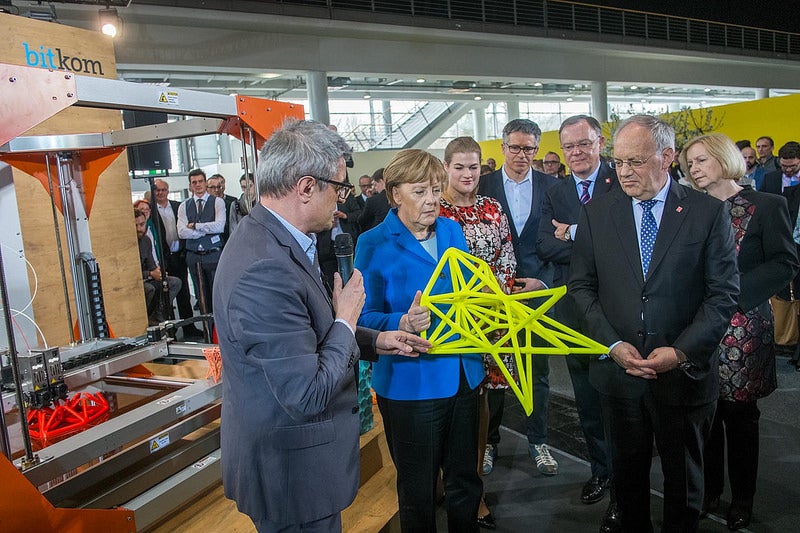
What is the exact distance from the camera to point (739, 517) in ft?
8.84

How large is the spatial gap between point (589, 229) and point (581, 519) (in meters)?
1.52

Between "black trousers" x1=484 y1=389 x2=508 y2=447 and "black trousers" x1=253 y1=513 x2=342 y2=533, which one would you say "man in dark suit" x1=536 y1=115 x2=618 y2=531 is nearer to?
"black trousers" x1=484 y1=389 x2=508 y2=447

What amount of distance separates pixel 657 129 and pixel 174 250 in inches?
251

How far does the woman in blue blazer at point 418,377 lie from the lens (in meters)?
2.17

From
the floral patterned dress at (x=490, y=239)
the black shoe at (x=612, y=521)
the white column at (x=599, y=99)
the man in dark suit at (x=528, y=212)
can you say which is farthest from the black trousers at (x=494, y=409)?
the white column at (x=599, y=99)

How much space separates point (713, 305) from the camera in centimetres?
207

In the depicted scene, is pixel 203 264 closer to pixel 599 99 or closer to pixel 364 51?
pixel 364 51

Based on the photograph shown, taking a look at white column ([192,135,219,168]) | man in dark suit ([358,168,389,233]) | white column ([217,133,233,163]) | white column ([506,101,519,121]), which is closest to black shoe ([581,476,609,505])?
man in dark suit ([358,168,389,233])

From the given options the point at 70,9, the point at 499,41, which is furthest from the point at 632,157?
the point at 499,41

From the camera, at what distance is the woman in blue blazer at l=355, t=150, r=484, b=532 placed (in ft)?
7.11

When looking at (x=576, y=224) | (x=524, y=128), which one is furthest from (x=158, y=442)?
(x=524, y=128)

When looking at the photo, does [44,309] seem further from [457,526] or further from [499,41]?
[499,41]

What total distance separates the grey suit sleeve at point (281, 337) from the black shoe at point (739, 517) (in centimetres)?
223

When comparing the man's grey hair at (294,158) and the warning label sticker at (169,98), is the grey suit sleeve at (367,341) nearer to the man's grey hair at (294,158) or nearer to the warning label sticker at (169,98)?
the man's grey hair at (294,158)
